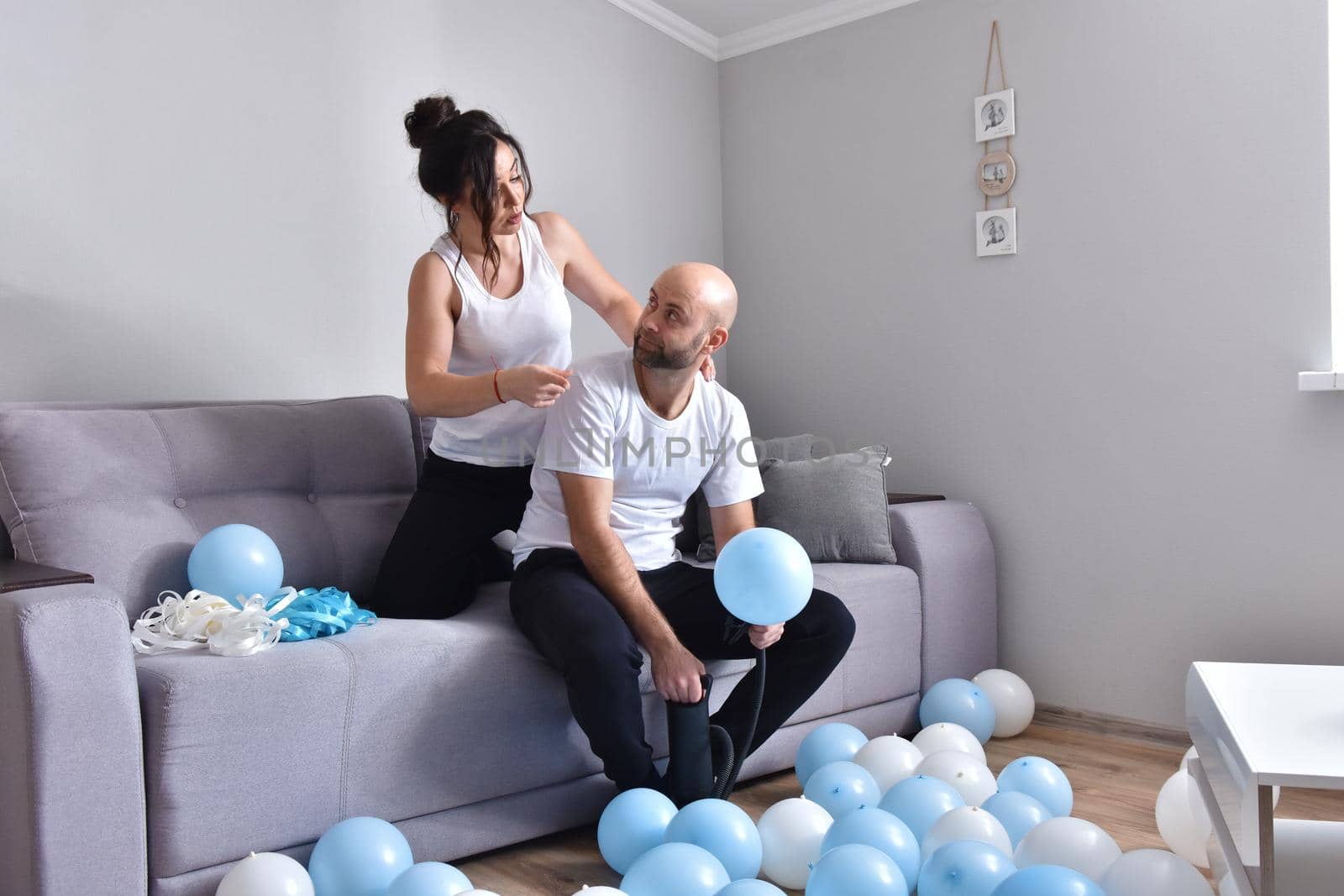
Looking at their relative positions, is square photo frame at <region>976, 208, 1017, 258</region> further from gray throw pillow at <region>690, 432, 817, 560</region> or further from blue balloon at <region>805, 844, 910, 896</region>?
blue balloon at <region>805, 844, 910, 896</region>

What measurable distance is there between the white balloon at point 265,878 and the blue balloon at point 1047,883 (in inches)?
39.0

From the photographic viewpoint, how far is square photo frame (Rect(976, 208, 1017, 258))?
3.00 meters

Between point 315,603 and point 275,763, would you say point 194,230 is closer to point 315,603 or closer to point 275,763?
point 315,603

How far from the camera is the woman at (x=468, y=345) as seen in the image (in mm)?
2084

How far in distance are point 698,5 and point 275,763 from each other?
9.21 ft

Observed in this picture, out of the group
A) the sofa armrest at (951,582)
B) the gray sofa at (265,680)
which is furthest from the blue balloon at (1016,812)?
the sofa armrest at (951,582)

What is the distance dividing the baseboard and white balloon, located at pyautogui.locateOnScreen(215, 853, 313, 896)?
2.08 m

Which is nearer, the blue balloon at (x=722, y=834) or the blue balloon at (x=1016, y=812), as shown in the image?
the blue balloon at (x=722, y=834)

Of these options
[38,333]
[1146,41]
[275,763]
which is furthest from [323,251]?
[1146,41]

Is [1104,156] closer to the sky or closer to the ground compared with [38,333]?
closer to the sky

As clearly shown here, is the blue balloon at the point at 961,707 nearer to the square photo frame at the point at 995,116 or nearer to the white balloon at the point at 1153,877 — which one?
the white balloon at the point at 1153,877

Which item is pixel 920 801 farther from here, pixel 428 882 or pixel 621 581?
pixel 428 882

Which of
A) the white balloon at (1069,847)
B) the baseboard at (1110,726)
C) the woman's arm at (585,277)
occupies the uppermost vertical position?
the woman's arm at (585,277)

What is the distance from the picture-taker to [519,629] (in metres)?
2.00
